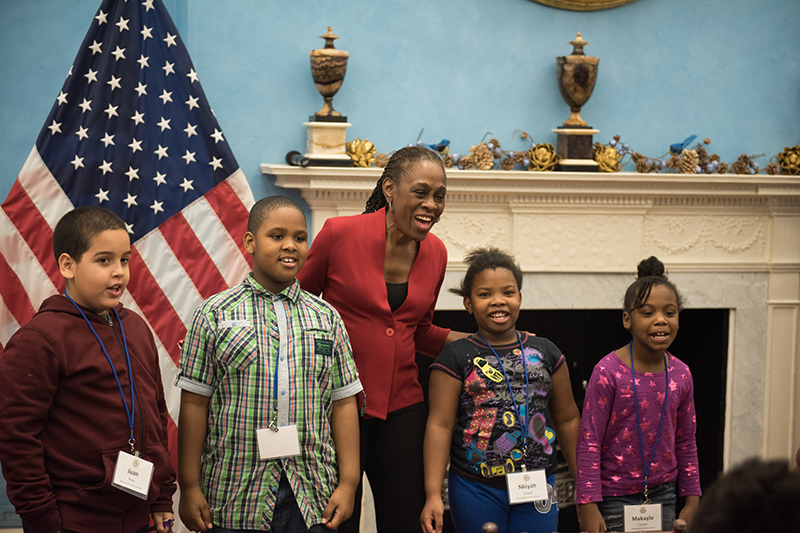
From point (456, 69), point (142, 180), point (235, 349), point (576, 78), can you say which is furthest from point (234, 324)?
point (576, 78)

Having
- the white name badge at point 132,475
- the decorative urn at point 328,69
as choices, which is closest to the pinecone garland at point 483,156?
the decorative urn at point 328,69

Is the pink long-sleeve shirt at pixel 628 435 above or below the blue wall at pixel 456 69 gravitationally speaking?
below

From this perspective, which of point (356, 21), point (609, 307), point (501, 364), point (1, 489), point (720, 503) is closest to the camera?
point (720, 503)

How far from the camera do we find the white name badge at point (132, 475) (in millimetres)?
1650

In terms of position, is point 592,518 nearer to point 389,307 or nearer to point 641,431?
point 641,431

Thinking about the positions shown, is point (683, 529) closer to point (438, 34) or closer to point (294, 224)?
point (294, 224)

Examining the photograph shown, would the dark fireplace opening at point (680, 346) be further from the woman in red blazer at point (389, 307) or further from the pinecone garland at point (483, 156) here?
the woman in red blazer at point (389, 307)

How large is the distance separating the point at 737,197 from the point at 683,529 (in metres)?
2.51

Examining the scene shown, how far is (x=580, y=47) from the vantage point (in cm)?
335

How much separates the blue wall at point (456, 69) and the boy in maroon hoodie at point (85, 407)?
1509mm

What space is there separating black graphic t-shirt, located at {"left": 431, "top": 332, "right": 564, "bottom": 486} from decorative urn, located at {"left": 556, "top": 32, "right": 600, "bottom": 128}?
172 cm

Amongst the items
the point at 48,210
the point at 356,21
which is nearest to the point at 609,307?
the point at 356,21

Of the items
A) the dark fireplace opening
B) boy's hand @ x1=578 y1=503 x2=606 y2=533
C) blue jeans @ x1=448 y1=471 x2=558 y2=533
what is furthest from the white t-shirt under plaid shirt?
the dark fireplace opening

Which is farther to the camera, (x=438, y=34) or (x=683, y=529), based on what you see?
(x=438, y=34)
